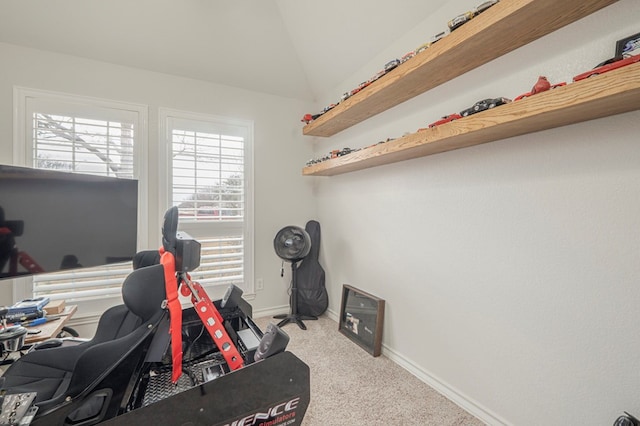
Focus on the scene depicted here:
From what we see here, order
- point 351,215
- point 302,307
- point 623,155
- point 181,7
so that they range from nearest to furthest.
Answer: point 623,155
point 181,7
point 351,215
point 302,307

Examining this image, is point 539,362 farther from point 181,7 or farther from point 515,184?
point 181,7

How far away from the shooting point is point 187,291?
1434 mm

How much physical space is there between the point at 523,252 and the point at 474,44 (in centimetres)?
108

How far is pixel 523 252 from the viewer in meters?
1.40

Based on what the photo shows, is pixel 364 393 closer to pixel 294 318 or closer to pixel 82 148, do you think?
pixel 294 318

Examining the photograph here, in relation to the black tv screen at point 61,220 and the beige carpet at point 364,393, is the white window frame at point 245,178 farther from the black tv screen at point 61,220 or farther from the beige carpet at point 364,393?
the beige carpet at point 364,393

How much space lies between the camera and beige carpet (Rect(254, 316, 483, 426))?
5.16ft

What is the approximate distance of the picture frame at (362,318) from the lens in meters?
2.26

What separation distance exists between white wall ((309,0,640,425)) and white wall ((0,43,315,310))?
132 cm

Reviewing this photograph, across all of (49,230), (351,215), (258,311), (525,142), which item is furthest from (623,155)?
(258,311)

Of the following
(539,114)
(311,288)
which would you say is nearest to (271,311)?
(311,288)

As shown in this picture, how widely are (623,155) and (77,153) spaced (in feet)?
11.4

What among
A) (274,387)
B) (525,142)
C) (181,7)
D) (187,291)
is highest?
(181,7)

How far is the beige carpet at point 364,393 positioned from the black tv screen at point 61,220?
158cm
